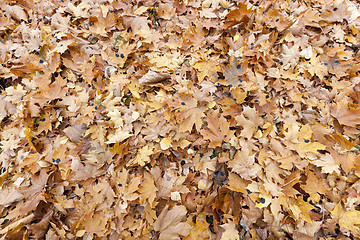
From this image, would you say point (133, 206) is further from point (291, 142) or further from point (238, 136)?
point (291, 142)

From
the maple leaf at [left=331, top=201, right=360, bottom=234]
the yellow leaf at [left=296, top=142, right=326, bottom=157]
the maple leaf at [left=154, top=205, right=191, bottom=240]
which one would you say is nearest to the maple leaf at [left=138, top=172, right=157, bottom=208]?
the maple leaf at [left=154, top=205, right=191, bottom=240]

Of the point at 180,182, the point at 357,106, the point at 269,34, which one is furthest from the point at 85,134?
the point at 357,106

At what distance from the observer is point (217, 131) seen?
1.89m

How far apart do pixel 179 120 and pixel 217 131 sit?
0.36 m

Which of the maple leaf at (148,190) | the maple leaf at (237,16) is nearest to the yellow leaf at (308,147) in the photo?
the maple leaf at (148,190)

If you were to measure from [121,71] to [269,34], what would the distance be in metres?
1.64

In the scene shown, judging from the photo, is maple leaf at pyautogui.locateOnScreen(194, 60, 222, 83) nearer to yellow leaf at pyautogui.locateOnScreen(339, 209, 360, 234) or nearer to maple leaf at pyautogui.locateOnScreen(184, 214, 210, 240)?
maple leaf at pyautogui.locateOnScreen(184, 214, 210, 240)

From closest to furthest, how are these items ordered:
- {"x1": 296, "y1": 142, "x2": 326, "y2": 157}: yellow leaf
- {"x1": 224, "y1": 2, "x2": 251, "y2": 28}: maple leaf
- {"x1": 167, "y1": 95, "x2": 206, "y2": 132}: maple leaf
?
{"x1": 296, "y1": 142, "x2": 326, "y2": 157}: yellow leaf, {"x1": 167, "y1": 95, "x2": 206, "y2": 132}: maple leaf, {"x1": 224, "y1": 2, "x2": 251, "y2": 28}: maple leaf

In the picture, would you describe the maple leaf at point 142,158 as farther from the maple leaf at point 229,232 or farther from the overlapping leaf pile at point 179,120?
the maple leaf at point 229,232

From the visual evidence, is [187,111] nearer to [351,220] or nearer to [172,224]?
[172,224]

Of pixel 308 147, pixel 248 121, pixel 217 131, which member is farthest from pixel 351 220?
pixel 217 131

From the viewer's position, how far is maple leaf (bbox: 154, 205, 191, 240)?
169 centimetres

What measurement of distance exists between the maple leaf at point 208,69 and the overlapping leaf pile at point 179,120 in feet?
0.04

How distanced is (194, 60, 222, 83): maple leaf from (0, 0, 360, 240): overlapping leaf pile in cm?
1
